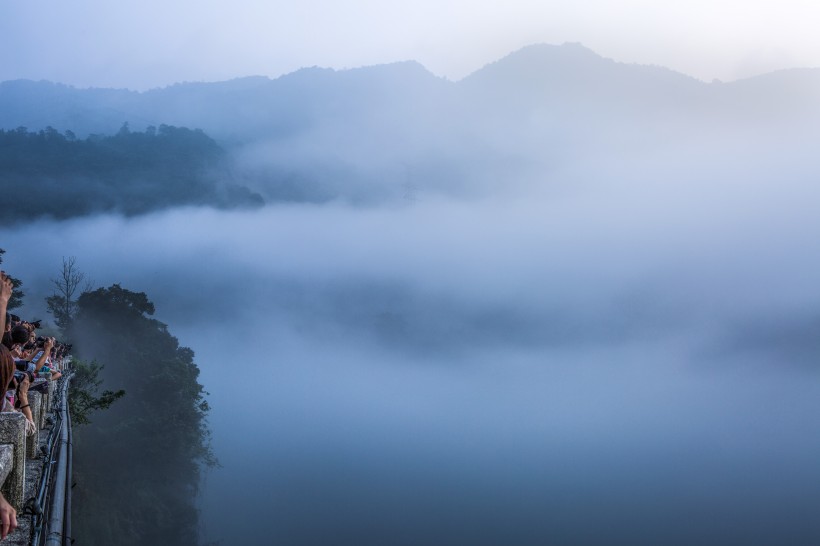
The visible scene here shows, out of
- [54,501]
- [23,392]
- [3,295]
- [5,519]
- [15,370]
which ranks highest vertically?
[15,370]

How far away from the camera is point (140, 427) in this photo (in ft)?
141

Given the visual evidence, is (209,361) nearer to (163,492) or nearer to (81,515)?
(163,492)

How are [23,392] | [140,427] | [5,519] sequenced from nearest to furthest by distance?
1. [5,519]
2. [23,392]
3. [140,427]

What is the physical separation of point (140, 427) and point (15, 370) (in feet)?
129

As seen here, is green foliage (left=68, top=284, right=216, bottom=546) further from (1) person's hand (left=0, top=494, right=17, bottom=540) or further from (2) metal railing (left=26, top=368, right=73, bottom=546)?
(1) person's hand (left=0, top=494, right=17, bottom=540)

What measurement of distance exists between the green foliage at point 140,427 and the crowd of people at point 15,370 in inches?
1110

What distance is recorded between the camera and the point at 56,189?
17662cm

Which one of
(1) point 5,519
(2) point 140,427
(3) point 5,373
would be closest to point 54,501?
(3) point 5,373

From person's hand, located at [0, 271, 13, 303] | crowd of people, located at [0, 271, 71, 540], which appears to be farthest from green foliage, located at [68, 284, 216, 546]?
person's hand, located at [0, 271, 13, 303]

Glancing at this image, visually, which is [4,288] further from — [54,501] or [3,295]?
[54,501]

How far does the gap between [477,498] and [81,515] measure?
120 meters

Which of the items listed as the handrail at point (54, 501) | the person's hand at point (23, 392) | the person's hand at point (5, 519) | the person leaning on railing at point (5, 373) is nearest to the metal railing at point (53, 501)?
the handrail at point (54, 501)

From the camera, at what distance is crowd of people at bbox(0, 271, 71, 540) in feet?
11.1

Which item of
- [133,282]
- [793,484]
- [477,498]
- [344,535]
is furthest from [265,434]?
[793,484]
